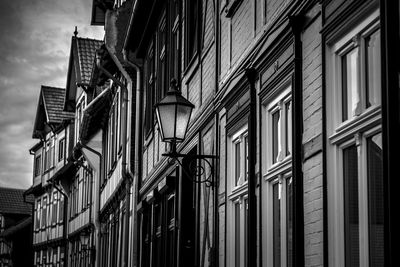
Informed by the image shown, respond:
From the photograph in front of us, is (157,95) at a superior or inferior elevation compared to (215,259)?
superior

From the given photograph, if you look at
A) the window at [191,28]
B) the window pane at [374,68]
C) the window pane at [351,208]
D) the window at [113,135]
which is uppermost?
the window at [113,135]

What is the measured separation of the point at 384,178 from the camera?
4.45 m

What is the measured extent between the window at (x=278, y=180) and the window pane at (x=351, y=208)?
1.21 metres

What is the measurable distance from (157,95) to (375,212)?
10.6 meters

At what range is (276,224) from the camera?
698 centimetres

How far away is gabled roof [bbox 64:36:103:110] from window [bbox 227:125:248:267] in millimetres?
23942

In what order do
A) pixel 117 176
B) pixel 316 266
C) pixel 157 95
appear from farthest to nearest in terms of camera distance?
pixel 117 176 → pixel 157 95 → pixel 316 266

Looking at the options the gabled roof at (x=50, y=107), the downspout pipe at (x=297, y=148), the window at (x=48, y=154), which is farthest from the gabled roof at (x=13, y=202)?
the downspout pipe at (x=297, y=148)

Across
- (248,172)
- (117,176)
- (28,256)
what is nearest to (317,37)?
(248,172)

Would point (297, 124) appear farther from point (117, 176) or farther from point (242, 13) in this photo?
point (117, 176)

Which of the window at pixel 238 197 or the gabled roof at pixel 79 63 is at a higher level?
the gabled roof at pixel 79 63

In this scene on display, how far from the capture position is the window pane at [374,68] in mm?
4832

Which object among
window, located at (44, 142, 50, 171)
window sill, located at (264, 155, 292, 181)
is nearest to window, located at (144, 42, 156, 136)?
window sill, located at (264, 155, 292, 181)

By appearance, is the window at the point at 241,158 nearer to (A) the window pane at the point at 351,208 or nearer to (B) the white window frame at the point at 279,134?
(B) the white window frame at the point at 279,134
